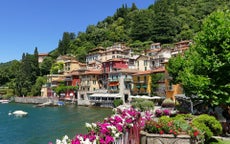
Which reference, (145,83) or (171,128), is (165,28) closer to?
(145,83)

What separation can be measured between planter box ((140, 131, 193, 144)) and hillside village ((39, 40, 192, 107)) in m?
37.3

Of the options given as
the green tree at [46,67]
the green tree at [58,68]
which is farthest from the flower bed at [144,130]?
the green tree at [46,67]

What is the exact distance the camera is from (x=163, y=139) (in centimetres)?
1000

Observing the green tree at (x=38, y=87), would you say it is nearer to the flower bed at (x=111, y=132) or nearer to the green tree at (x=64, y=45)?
the green tree at (x=64, y=45)

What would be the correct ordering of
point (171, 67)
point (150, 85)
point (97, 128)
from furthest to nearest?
point (150, 85) < point (171, 67) < point (97, 128)

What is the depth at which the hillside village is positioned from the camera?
5322 centimetres

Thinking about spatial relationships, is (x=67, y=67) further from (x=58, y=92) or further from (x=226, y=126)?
(x=226, y=126)

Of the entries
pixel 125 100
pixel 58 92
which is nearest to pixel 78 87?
pixel 58 92

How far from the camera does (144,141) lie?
10.2 metres

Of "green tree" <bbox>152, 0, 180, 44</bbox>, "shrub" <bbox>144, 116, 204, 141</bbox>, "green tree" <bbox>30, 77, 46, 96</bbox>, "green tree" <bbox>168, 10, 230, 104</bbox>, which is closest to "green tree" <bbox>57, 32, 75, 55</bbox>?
"green tree" <bbox>30, 77, 46, 96</bbox>

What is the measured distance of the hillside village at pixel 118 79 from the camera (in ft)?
175

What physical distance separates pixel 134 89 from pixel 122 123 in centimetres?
5075

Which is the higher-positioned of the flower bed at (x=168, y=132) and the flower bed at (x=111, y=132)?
the flower bed at (x=111, y=132)

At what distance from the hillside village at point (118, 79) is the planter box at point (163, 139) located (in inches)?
1469
